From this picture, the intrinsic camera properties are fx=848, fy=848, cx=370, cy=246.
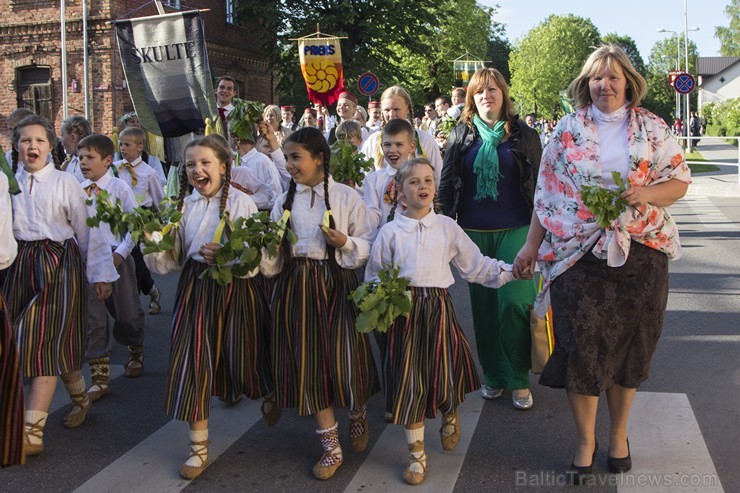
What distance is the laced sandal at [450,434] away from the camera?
462cm

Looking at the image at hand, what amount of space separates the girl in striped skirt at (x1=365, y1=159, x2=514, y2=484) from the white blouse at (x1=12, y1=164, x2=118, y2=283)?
1.77 meters

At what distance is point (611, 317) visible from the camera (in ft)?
13.5

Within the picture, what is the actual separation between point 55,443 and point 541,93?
71534 mm

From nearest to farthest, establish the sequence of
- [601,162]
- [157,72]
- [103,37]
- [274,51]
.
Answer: [601,162], [157,72], [103,37], [274,51]

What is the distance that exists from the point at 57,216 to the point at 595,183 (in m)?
3.09

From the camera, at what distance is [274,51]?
102 ft

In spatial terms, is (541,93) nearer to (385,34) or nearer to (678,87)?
(385,34)

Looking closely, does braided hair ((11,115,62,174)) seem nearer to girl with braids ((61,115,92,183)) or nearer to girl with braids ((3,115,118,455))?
girl with braids ((3,115,118,455))

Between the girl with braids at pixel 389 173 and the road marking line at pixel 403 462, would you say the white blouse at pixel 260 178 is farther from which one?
the road marking line at pixel 403 462

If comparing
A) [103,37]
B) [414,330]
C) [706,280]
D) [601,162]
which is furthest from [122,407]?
[103,37]

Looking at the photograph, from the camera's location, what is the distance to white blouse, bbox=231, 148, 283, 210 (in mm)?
6957

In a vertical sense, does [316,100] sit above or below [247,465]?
above

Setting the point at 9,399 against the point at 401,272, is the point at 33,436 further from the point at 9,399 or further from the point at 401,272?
the point at 401,272

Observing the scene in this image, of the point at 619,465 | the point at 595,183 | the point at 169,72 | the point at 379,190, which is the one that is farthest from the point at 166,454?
the point at 169,72
